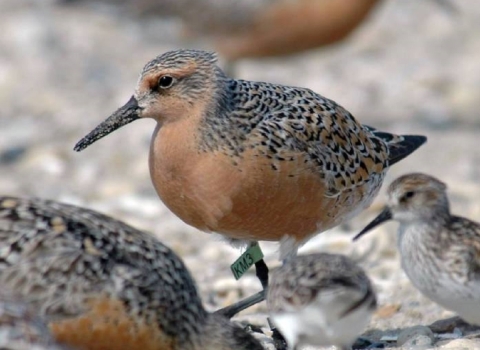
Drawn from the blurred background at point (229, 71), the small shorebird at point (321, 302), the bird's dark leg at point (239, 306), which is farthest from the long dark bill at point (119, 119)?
the blurred background at point (229, 71)

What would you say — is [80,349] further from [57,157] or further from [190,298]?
[57,157]

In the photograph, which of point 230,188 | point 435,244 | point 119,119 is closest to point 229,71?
point 119,119

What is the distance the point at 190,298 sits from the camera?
662 centimetres

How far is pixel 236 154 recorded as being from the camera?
24.5ft

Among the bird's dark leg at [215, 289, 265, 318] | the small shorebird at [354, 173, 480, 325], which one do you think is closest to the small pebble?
the small shorebird at [354, 173, 480, 325]

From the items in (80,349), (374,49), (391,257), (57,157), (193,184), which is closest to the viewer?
(80,349)

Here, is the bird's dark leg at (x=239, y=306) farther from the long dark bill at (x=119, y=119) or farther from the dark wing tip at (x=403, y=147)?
the dark wing tip at (x=403, y=147)

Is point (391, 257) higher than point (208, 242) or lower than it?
lower

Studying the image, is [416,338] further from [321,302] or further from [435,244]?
[321,302]

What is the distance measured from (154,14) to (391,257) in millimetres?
5959

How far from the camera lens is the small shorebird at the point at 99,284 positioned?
6.20 m

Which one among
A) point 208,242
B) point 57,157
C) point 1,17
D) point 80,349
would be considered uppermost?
point 1,17

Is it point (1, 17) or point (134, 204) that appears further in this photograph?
point (1, 17)

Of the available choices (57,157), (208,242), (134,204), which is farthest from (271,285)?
(57,157)
